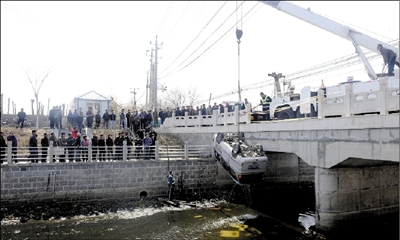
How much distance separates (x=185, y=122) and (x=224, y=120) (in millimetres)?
5194

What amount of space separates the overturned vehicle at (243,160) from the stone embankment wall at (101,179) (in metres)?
2.73

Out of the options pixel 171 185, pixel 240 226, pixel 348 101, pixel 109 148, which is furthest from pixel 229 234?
pixel 109 148

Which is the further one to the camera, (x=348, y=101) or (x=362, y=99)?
(x=348, y=101)

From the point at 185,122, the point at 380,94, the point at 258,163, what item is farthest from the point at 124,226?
the point at 185,122

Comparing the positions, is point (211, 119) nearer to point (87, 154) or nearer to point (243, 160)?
point (243, 160)

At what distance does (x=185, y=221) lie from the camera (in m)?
12.4

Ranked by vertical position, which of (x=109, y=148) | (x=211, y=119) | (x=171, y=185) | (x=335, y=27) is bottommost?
(x=171, y=185)

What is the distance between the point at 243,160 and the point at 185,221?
3.51 metres

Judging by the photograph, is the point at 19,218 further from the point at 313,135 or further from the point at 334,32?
the point at 334,32

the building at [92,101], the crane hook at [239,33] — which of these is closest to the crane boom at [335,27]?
the crane hook at [239,33]

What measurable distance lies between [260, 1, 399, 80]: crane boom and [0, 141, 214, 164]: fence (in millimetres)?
8477

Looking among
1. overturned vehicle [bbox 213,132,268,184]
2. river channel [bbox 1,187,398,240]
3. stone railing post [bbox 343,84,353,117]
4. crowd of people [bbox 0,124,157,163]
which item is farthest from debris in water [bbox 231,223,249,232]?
crowd of people [bbox 0,124,157,163]

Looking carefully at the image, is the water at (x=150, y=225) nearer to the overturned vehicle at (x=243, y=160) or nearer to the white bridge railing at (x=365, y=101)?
the overturned vehicle at (x=243, y=160)

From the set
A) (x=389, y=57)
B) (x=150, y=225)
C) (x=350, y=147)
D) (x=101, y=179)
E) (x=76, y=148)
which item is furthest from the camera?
(x=76, y=148)
